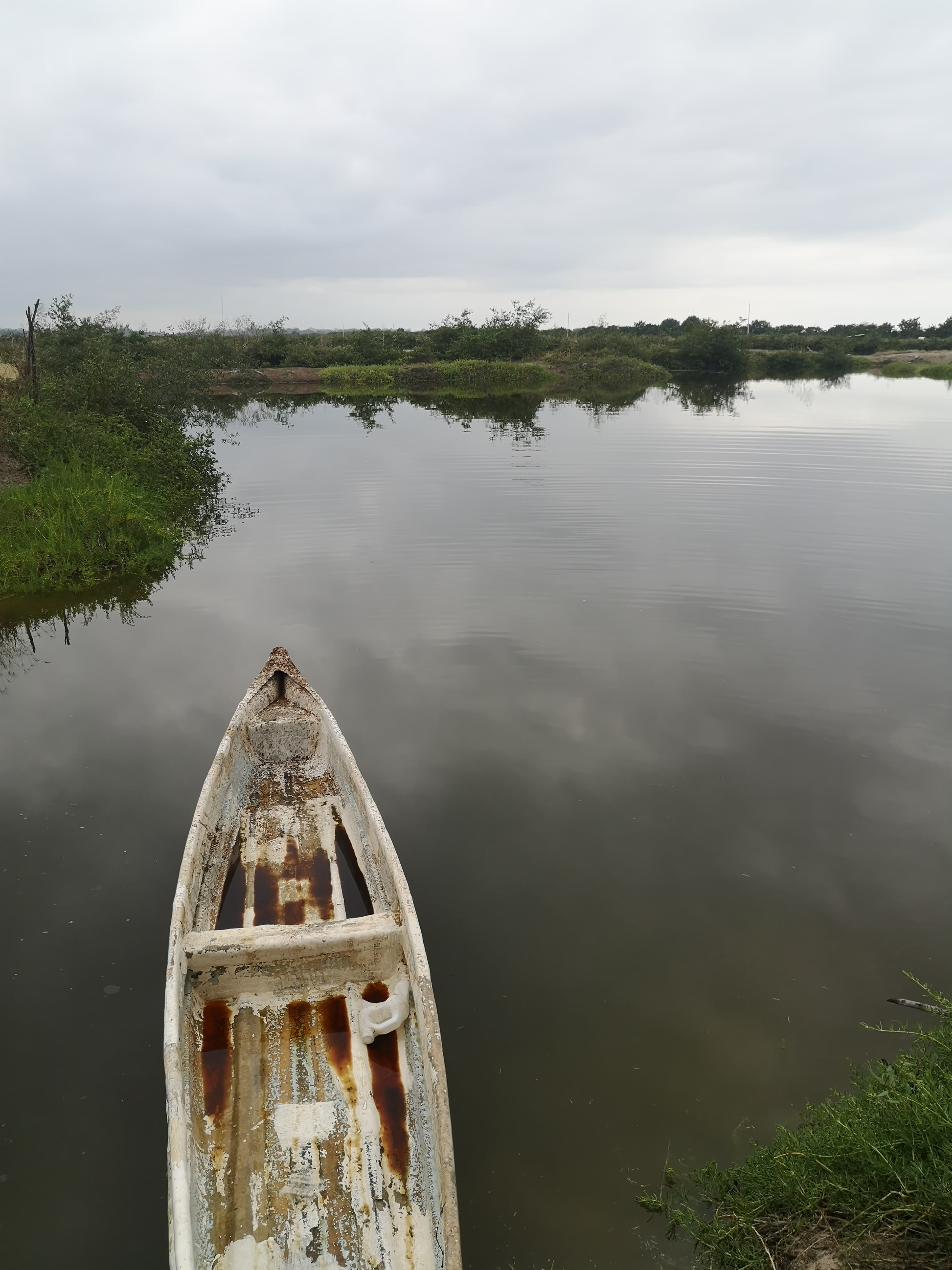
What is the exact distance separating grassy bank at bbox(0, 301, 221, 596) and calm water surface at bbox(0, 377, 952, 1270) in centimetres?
122

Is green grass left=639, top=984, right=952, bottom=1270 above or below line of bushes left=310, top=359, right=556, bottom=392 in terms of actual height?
below

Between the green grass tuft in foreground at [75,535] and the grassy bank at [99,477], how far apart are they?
0.7 inches

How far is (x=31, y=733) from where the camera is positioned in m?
7.21

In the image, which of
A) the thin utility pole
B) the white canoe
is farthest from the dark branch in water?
the thin utility pole

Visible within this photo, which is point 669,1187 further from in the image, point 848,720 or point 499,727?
point 848,720

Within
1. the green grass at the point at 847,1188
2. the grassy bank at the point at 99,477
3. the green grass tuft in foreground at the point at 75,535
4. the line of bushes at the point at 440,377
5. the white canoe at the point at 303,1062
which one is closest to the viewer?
the green grass at the point at 847,1188

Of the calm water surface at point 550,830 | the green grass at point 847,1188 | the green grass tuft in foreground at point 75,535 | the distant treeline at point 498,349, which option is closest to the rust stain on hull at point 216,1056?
the calm water surface at point 550,830

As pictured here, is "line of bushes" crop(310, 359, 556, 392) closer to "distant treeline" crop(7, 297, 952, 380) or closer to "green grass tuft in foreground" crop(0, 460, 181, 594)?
"distant treeline" crop(7, 297, 952, 380)

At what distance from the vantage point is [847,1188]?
2861 millimetres

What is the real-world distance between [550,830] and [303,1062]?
8.91 feet

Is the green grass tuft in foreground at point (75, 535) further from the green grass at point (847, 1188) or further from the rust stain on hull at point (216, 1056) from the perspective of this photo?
the green grass at point (847, 1188)

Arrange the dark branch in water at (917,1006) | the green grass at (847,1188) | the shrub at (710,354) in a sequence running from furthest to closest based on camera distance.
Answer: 1. the shrub at (710,354)
2. the dark branch in water at (917,1006)
3. the green grass at (847,1188)

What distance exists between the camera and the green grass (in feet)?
8.75

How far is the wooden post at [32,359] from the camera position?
17359mm
